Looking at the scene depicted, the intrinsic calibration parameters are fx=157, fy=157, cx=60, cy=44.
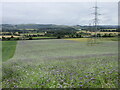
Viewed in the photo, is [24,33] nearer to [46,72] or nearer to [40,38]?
[40,38]

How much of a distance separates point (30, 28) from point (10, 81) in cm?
2916

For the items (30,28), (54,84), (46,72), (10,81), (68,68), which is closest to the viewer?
(54,84)

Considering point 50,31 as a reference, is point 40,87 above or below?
below

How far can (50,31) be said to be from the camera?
29156 millimetres

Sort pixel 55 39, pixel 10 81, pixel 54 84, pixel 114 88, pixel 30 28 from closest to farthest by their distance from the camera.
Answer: pixel 114 88 < pixel 54 84 < pixel 10 81 < pixel 55 39 < pixel 30 28

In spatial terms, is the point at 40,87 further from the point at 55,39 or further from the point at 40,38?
the point at 40,38

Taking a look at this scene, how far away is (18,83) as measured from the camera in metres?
6.00

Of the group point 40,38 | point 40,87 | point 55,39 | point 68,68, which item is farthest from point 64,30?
point 40,87

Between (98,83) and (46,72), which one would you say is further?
(46,72)

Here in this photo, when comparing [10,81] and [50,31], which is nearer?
[10,81]

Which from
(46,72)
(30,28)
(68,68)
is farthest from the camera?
(30,28)

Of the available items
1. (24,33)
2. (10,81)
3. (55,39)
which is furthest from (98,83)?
(24,33)

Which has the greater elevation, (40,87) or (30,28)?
(30,28)

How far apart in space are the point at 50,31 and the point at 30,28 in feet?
23.8
